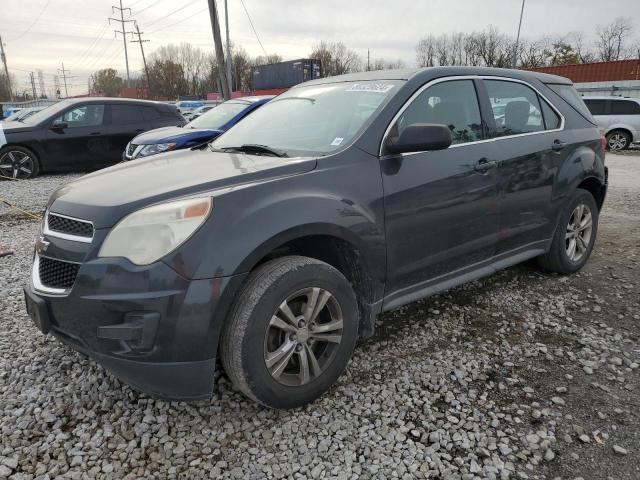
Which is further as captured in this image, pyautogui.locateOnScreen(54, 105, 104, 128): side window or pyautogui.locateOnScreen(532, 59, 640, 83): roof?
pyautogui.locateOnScreen(532, 59, 640, 83): roof

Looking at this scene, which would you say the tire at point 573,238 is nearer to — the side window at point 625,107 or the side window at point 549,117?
the side window at point 549,117

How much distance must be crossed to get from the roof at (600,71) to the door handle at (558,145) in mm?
30172

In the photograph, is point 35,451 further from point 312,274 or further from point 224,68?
point 224,68

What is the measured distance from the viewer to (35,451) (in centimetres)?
228

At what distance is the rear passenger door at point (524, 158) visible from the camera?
355 cm

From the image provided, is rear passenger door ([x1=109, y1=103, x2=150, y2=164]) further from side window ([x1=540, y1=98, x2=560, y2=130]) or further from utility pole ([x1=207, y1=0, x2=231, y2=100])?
side window ([x1=540, y1=98, x2=560, y2=130])

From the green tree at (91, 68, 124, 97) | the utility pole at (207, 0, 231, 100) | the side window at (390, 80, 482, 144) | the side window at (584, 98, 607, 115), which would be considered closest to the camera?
the side window at (390, 80, 482, 144)

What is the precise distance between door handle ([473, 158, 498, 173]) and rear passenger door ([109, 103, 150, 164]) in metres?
8.96

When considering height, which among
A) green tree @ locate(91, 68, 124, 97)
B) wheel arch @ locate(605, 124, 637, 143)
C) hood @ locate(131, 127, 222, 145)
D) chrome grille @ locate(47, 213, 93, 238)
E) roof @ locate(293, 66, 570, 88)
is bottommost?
wheel arch @ locate(605, 124, 637, 143)

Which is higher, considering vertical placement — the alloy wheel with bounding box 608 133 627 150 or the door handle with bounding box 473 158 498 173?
the door handle with bounding box 473 158 498 173

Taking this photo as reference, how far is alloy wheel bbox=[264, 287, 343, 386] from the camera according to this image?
7.95 feet

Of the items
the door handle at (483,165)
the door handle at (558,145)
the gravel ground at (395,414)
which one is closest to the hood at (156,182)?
the gravel ground at (395,414)

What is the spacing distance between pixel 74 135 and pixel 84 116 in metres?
0.48

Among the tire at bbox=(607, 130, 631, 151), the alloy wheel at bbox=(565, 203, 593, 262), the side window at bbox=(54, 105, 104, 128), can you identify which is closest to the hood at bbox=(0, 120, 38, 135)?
the side window at bbox=(54, 105, 104, 128)
